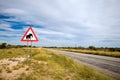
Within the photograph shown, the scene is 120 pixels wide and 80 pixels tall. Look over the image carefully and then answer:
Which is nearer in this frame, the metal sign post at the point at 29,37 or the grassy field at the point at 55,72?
the grassy field at the point at 55,72

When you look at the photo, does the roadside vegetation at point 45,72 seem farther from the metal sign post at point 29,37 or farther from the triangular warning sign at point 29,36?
the triangular warning sign at point 29,36

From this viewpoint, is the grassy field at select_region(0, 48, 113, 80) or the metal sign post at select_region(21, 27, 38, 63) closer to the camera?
the grassy field at select_region(0, 48, 113, 80)

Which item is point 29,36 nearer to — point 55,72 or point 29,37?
point 29,37

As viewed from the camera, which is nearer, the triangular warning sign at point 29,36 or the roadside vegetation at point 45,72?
the roadside vegetation at point 45,72

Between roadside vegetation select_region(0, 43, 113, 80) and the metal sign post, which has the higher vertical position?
the metal sign post

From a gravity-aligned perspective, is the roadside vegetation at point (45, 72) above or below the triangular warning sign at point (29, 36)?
below

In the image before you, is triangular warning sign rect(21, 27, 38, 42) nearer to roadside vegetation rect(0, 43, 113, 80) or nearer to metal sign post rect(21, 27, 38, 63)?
metal sign post rect(21, 27, 38, 63)

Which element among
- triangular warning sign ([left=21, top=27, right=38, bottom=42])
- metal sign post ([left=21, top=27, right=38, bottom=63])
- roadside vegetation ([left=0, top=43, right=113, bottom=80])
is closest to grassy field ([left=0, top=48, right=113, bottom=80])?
roadside vegetation ([left=0, top=43, right=113, bottom=80])

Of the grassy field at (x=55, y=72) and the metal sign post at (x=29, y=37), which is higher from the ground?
the metal sign post at (x=29, y=37)

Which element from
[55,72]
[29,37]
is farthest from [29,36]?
[55,72]

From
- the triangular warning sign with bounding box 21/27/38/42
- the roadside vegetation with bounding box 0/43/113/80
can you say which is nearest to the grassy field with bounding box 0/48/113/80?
the roadside vegetation with bounding box 0/43/113/80

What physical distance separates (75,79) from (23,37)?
16.4 feet

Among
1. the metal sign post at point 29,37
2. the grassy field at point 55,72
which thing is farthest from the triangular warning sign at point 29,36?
the grassy field at point 55,72

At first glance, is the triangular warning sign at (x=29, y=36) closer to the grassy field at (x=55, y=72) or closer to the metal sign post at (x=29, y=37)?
the metal sign post at (x=29, y=37)
